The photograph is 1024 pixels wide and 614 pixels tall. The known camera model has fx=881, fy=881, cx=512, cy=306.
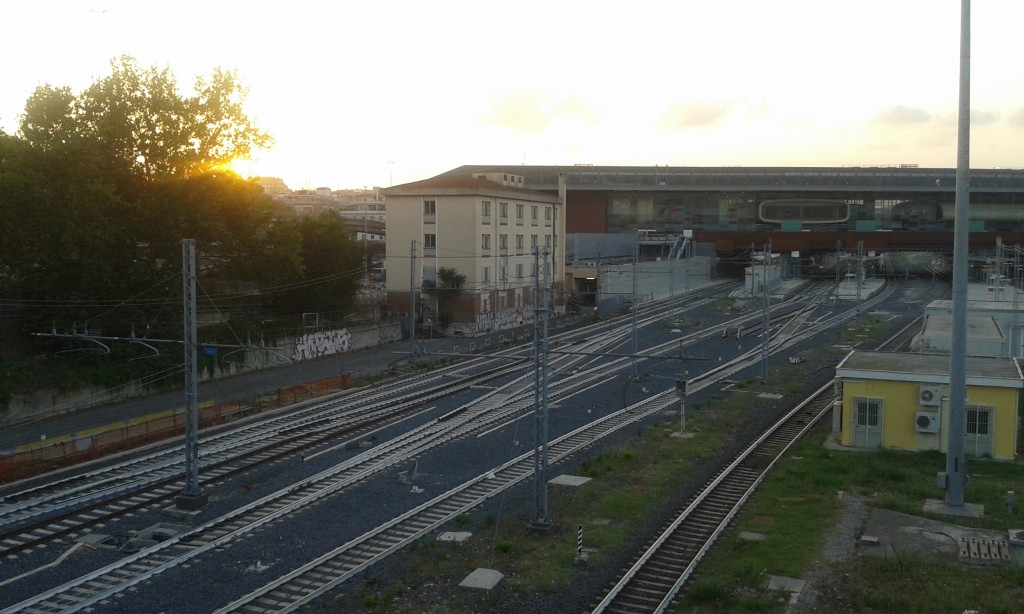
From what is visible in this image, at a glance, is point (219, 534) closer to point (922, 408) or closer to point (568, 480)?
point (568, 480)

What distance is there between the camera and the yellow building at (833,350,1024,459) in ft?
56.7

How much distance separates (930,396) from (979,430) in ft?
3.82

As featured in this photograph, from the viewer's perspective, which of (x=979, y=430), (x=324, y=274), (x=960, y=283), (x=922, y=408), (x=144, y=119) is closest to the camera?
(x=960, y=283)

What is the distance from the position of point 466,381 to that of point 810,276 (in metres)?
53.9

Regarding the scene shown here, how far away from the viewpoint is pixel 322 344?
32.8 metres

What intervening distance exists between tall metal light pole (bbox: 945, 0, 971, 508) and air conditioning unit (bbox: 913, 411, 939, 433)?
3588 millimetres

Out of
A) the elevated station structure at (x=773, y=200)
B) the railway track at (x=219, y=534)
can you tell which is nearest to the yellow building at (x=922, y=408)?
the railway track at (x=219, y=534)

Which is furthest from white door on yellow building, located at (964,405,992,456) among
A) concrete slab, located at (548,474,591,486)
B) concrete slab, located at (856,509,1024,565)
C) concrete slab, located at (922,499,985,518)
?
concrete slab, located at (548,474,591,486)

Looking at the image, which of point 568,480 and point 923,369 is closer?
point 568,480

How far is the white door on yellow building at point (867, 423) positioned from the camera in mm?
18141

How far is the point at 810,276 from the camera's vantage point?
243 ft

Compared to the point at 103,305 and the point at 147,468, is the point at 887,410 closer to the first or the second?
the point at 147,468

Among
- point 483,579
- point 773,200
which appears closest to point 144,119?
point 483,579

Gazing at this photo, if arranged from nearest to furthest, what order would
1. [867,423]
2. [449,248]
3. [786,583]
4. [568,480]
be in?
[786,583], [568,480], [867,423], [449,248]
